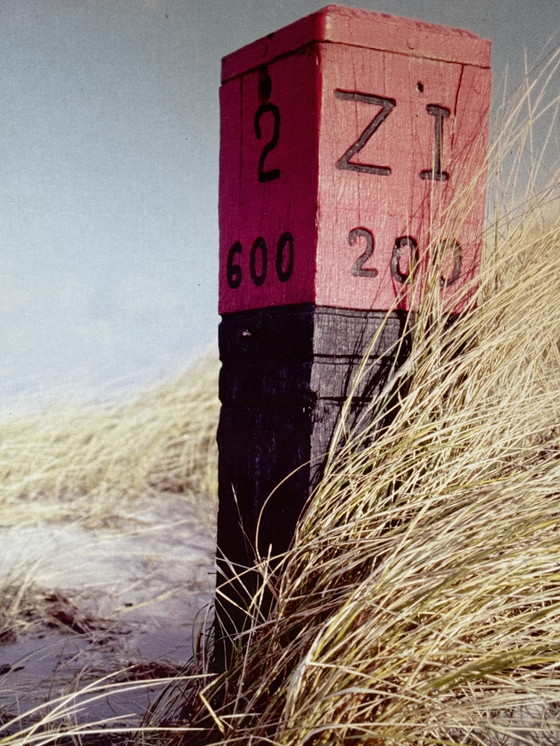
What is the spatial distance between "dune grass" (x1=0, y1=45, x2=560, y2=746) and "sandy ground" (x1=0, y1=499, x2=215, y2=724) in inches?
15.0

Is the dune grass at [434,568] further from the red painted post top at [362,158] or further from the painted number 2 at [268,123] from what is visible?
the painted number 2 at [268,123]

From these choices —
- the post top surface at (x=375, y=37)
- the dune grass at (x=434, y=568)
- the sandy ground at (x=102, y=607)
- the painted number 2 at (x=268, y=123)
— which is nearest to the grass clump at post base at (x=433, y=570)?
the dune grass at (x=434, y=568)

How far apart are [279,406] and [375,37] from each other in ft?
2.40

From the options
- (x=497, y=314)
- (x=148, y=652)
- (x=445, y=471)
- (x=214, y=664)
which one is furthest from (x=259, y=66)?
(x=148, y=652)

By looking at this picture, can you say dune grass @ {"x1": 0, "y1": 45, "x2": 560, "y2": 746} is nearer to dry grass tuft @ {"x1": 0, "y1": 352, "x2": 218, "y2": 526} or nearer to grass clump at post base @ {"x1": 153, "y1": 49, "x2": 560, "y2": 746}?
grass clump at post base @ {"x1": 153, "y1": 49, "x2": 560, "y2": 746}

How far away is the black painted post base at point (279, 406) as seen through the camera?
4.83 feet

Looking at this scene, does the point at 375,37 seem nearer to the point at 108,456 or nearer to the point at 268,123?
the point at 268,123

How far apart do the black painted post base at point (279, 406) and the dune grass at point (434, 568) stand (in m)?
0.06

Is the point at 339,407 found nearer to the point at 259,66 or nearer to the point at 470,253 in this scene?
the point at 470,253

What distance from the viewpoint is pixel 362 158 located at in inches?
58.9

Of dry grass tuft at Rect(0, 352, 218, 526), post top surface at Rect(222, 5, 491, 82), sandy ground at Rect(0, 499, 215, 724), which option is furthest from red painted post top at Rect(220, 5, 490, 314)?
dry grass tuft at Rect(0, 352, 218, 526)

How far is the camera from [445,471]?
4.62 ft

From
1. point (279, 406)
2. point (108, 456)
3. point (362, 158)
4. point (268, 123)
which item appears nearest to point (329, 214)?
point (362, 158)

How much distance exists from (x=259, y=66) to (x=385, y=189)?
39 centimetres
